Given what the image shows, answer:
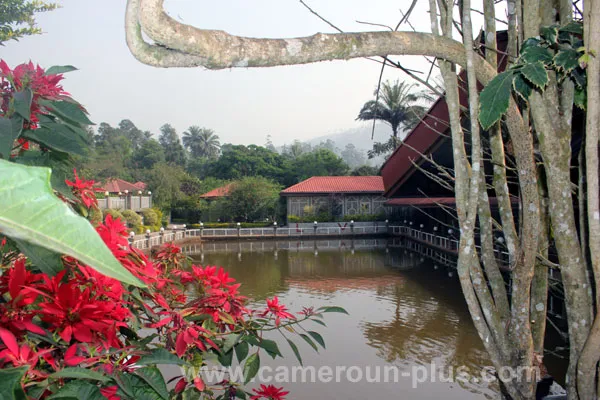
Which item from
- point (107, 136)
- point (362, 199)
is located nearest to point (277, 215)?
point (362, 199)

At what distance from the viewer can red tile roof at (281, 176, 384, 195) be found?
857 inches

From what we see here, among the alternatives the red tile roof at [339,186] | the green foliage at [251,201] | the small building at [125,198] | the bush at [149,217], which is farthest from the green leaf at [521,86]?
the green foliage at [251,201]

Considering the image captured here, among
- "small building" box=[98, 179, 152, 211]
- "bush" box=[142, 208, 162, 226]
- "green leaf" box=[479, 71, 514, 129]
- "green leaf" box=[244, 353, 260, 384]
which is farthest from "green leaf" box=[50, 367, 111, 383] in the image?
"bush" box=[142, 208, 162, 226]

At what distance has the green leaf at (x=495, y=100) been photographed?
53.0 inches

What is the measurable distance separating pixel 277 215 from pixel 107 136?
26899 millimetres

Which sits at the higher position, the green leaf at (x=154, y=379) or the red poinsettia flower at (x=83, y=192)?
the red poinsettia flower at (x=83, y=192)

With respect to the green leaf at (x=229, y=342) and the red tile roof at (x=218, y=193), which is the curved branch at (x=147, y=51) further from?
the red tile roof at (x=218, y=193)

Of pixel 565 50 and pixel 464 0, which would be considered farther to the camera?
pixel 464 0

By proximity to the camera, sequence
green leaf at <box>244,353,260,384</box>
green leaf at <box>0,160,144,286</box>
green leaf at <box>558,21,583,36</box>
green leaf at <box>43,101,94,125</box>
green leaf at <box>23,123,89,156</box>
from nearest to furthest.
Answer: green leaf at <box>0,160,144,286</box> < green leaf at <box>23,123,89,156</box> < green leaf at <box>43,101,94,125</box> < green leaf at <box>244,353,260,384</box> < green leaf at <box>558,21,583,36</box>

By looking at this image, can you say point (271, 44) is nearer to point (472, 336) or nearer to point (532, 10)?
point (532, 10)

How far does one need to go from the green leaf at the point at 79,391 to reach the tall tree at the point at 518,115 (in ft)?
2.19

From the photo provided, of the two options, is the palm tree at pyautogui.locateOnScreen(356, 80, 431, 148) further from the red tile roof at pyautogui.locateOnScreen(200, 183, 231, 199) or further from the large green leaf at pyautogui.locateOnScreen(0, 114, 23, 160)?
the large green leaf at pyautogui.locateOnScreen(0, 114, 23, 160)

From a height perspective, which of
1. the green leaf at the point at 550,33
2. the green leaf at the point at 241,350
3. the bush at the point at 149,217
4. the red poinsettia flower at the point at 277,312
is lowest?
the bush at the point at 149,217

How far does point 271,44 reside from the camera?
1171mm
